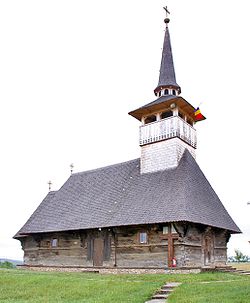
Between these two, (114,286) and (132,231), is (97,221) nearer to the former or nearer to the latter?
(132,231)

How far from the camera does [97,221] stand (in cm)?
2152

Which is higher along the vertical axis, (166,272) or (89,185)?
(89,185)

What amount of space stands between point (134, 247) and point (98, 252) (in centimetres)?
266

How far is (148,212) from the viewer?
772 inches

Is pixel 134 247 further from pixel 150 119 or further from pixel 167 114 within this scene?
pixel 167 114

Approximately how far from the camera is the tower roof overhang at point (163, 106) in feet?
75.3

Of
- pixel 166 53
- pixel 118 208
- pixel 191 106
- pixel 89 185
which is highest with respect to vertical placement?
pixel 166 53

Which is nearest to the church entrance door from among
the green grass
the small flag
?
the green grass

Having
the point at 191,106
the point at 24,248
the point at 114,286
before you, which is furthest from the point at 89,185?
the point at 114,286

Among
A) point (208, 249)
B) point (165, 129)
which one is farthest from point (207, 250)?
point (165, 129)

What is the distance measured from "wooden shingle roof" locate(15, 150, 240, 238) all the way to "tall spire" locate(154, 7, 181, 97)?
5019 millimetres

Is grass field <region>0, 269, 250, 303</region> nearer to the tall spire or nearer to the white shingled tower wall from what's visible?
the white shingled tower wall

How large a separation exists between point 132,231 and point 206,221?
3.94 metres

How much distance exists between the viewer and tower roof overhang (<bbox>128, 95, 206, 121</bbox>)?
2295 cm
